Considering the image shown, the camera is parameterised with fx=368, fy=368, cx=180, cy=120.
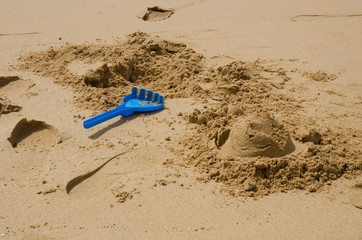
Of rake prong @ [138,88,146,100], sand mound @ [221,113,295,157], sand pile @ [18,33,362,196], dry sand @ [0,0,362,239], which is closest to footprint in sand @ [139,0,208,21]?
dry sand @ [0,0,362,239]

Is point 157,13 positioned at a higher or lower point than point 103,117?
higher

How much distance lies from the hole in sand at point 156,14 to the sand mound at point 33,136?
2686 mm

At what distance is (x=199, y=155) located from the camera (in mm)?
2213

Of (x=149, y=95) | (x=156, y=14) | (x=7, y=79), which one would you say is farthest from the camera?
(x=156, y=14)

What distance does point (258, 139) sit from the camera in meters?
2.09

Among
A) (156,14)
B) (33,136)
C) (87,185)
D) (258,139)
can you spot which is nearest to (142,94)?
(33,136)

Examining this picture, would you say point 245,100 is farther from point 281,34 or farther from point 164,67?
point 281,34

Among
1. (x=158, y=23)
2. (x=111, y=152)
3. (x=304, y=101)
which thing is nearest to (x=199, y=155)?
(x=111, y=152)

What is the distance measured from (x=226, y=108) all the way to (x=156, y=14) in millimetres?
2860

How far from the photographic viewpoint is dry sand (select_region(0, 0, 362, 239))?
72.3 inches

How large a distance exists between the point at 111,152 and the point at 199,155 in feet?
1.84

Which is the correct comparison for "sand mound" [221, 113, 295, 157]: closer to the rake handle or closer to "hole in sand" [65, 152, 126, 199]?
"hole in sand" [65, 152, 126, 199]

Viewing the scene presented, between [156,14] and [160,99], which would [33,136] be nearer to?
[160,99]

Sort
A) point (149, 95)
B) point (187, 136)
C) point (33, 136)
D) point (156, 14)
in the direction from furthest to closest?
point (156, 14) < point (149, 95) < point (33, 136) < point (187, 136)
